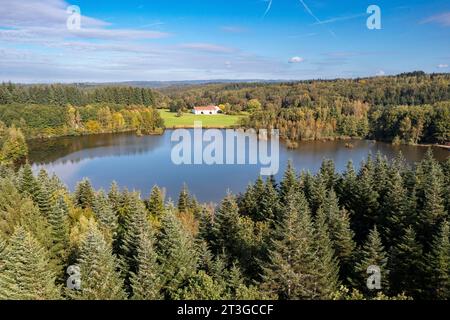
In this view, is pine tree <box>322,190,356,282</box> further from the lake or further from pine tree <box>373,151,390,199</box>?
the lake

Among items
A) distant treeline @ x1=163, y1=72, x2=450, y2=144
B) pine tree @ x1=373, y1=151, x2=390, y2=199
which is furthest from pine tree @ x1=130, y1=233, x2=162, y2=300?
distant treeline @ x1=163, y1=72, x2=450, y2=144

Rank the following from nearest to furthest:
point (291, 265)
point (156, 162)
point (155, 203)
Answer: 1. point (291, 265)
2. point (155, 203)
3. point (156, 162)

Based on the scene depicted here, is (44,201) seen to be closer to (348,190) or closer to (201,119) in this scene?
(348,190)

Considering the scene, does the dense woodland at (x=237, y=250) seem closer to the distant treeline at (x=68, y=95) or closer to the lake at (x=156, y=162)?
the lake at (x=156, y=162)

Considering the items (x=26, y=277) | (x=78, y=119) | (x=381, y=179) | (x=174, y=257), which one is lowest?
(x=174, y=257)

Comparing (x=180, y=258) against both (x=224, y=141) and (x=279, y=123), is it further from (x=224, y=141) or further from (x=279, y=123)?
(x=279, y=123)

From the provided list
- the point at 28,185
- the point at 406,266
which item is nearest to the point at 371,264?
the point at 406,266

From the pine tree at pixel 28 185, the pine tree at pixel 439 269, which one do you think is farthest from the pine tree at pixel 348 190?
the pine tree at pixel 28 185
